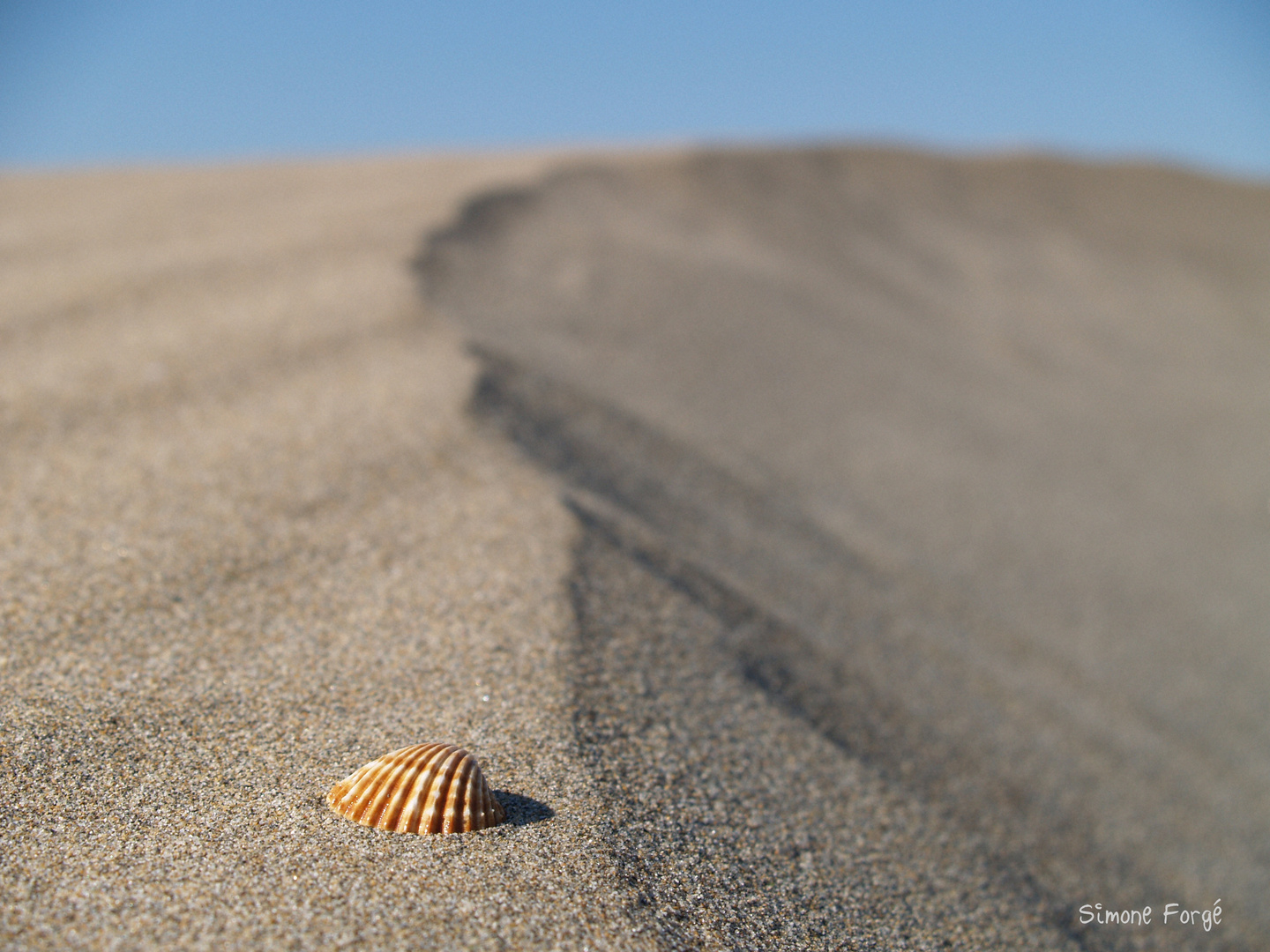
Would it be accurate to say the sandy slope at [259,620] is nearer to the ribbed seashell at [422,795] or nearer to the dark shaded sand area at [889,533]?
the ribbed seashell at [422,795]

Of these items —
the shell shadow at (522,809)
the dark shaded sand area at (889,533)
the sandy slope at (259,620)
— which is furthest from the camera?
the dark shaded sand area at (889,533)

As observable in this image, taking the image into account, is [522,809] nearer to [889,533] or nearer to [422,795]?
[422,795]

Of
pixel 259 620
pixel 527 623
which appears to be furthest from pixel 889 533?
pixel 259 620

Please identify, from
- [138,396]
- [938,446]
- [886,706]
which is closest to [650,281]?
[938,446]

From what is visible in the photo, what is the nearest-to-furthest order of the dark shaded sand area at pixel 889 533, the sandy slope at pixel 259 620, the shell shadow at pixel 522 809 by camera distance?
the sandy slope at pixel 259 620
the shell shadow at pixel 522 809
the dark shaded sand area at pixel 889 533

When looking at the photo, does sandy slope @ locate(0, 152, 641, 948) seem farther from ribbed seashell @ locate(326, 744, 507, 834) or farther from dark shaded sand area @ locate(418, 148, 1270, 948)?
dark shaded sand area @ locate(418, 148, 1270, 948)

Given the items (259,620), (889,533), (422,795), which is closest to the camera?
(422,795)

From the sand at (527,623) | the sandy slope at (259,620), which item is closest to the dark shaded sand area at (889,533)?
the sand at (527,623)
